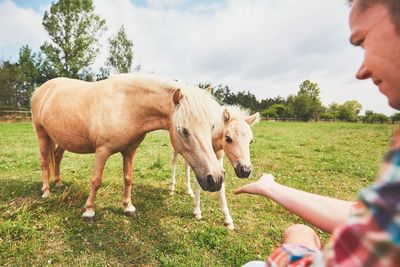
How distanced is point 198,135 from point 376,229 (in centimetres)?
321

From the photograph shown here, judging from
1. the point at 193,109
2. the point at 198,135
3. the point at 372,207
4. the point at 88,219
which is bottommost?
the point at 88,219

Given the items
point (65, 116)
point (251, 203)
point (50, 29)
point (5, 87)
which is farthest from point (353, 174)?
point (5, 87)

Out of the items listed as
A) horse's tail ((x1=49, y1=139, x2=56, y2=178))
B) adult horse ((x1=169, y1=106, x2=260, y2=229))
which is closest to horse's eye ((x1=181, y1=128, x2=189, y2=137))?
adult horse ((x1=169, y1=106, x2=260, y2=229))

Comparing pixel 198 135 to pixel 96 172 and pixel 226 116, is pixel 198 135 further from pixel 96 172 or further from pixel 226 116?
pixel 96 172

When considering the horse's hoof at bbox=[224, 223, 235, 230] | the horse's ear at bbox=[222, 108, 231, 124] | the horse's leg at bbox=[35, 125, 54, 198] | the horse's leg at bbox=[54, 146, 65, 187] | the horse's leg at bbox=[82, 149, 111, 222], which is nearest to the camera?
the horse's leg at bbox=[82, 149, 111, 222]

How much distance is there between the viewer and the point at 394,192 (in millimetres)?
545

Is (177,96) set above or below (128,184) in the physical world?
above

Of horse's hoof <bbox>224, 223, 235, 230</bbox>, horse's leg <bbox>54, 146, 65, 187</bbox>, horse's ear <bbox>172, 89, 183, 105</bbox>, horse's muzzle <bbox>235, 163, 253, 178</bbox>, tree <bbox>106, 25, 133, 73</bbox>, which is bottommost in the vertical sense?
horse's hoof <bbox>224, 223, 235, 230</bbox>

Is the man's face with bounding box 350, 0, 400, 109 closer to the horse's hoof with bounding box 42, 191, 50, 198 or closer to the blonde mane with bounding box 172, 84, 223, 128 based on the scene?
the blonde mane with bounding box 172, 84, 223, 128

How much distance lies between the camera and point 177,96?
3.82 m

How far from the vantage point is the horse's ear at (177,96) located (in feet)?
12.5

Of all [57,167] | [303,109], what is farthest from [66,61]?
[303,109]

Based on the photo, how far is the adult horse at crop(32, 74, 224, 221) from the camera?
12.3 feet

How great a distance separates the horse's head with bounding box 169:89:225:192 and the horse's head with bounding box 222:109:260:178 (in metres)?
1.06
